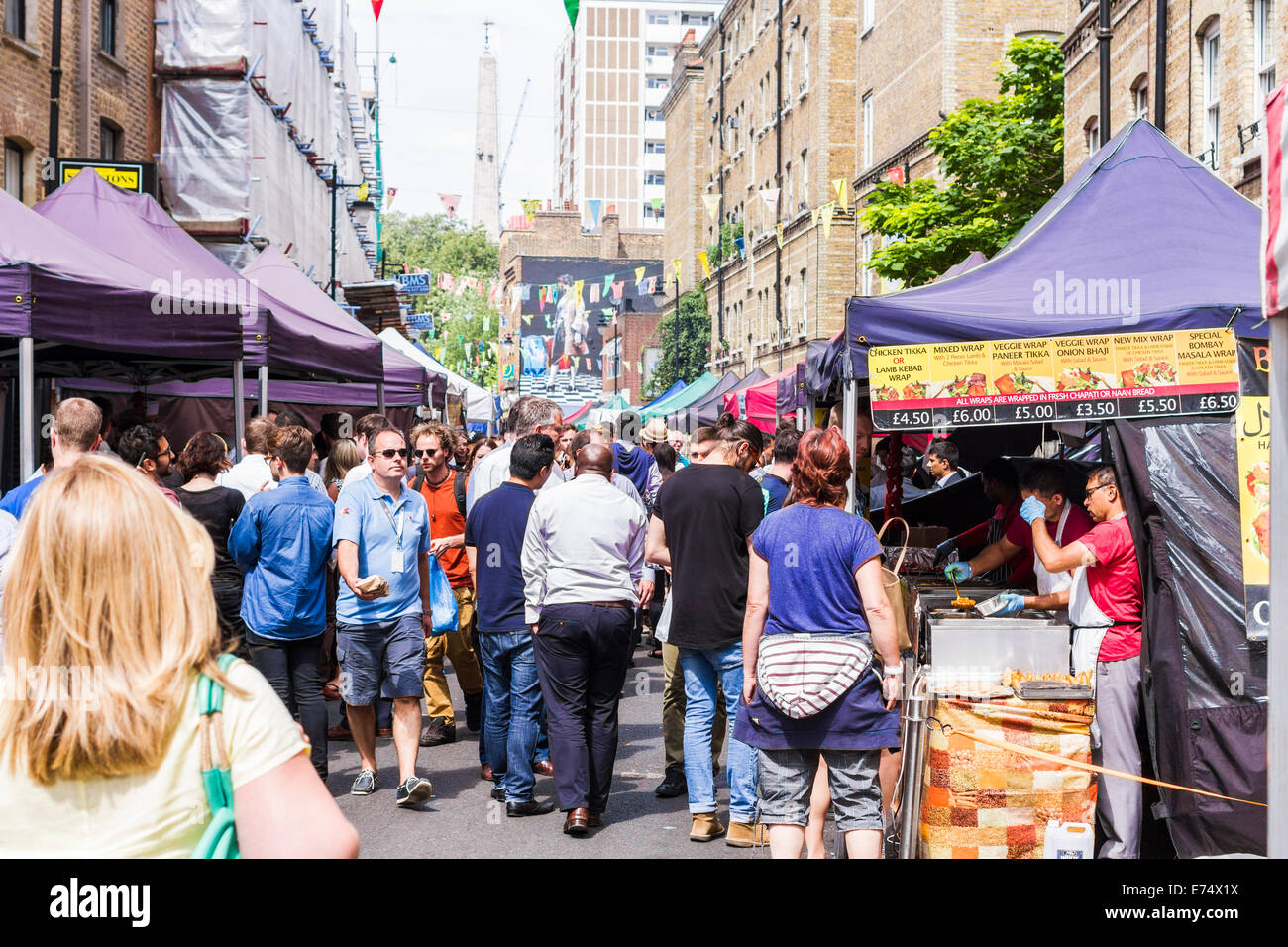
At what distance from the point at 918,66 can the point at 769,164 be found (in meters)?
15.6

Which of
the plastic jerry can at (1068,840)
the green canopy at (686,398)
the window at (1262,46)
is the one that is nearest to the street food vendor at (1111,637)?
the plastic jerry can at (1068,840)

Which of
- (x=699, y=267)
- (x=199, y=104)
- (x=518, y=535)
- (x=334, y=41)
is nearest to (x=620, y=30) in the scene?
(x=699, y=267)

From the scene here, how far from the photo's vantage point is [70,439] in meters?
6.36

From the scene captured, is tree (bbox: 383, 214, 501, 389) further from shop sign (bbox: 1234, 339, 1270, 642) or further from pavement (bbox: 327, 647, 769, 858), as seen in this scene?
shop sign (bbox: 1234, 339, 1270, 642)

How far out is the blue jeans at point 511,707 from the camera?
7.43m

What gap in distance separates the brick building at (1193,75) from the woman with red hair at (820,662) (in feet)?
30.8

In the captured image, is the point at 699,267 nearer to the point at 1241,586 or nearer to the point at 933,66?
the point at 933,66

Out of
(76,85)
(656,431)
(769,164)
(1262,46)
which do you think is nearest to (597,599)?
(656,431)

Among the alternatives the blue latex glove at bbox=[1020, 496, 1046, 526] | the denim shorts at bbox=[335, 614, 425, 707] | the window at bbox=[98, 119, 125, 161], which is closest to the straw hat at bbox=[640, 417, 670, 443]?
the denim shorts at bbox=[335, 614, 425, 707]

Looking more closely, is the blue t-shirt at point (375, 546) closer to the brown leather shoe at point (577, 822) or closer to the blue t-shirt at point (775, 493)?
the brown leather shoe at point (577, 822)

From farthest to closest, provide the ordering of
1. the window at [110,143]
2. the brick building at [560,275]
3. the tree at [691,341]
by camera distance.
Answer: the brick building at [560,275] → the tree at [691,341] → the window at [110,143]

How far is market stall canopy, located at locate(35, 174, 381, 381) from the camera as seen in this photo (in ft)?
36.4

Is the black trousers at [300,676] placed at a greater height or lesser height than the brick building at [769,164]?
lesser

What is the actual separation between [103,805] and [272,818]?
0.29 metres
